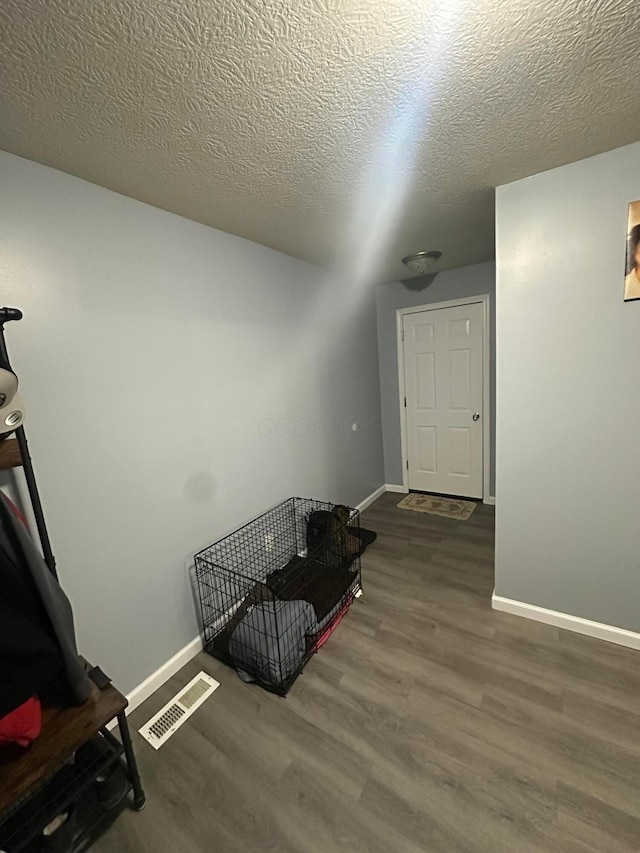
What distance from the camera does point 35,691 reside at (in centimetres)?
100

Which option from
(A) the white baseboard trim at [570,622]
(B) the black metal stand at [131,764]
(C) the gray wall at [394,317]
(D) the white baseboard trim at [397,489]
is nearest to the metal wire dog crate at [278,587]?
(B) the black metal stand at [131,764]

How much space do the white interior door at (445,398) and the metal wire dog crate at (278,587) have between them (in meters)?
1.46

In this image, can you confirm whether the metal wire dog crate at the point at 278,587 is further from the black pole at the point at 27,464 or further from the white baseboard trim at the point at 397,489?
the white baseboard trim at the point at 397,489

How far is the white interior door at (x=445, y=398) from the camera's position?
3.41 meters

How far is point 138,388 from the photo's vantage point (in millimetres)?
1634

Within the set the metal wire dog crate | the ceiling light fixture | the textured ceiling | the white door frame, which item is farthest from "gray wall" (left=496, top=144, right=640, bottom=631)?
the white door frame

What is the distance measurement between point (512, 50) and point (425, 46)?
260mm

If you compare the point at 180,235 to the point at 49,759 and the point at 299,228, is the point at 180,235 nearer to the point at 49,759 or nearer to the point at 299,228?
the point at 299,228

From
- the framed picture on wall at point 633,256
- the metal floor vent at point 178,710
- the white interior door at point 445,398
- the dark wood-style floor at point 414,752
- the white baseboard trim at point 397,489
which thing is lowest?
the dark wood-style floor at point 414,752

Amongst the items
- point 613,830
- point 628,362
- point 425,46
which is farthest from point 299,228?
point 613,830

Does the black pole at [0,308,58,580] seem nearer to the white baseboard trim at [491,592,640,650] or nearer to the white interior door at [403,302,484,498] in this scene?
the white baseboard trim at [491,592,640,650]

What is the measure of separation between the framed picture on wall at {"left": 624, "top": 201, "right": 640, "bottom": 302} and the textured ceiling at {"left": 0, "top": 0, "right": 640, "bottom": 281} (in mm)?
302

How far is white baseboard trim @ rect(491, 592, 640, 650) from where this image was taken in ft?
5.81

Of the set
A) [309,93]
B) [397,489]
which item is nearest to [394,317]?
[397,489]
